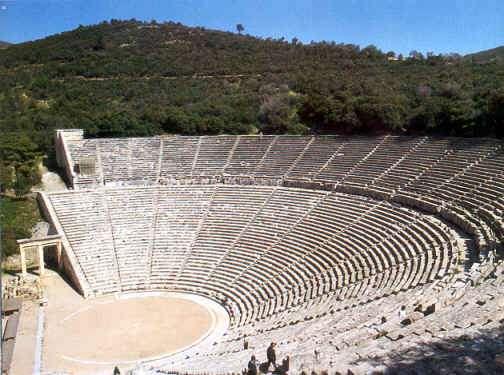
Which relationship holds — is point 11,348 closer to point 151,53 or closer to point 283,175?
point 283,175

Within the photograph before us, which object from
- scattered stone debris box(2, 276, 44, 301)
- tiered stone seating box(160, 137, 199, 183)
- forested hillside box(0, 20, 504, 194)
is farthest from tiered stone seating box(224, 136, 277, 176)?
scattered stone debris box(2, 276, 44, 301)

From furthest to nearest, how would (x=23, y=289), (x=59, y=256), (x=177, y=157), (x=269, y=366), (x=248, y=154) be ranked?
(x=177, y=157) → (x=248, y=154) → (x=59, y=256) → (x=23, y=289) → (x=269, y=366)

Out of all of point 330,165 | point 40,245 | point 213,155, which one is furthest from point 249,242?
point 40,245

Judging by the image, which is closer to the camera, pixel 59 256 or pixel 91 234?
pixel 59 256

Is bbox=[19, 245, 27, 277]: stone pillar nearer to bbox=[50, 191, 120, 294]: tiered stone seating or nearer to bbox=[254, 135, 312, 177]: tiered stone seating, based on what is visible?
bbox=[50, 191, 120, 294]: tiered stone seating

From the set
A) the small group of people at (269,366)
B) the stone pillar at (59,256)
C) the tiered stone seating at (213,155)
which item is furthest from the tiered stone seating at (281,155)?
the small group of people at (269,366)

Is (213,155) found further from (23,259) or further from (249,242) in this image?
(23,259)

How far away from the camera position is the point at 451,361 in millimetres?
7848

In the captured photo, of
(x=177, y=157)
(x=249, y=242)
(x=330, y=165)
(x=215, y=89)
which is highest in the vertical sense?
(x=215, y=89)

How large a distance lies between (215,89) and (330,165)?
A: 23.5m

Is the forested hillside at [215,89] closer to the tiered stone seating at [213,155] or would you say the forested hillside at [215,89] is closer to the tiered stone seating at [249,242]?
the tiered stone seating at [213,155]

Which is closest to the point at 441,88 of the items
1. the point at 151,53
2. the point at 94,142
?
the point at 94,142

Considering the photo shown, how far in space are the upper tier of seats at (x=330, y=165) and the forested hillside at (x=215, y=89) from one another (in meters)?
2.62

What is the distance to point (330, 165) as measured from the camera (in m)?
27.9
